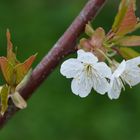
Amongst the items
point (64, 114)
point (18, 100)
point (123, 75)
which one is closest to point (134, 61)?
point (123, 75)

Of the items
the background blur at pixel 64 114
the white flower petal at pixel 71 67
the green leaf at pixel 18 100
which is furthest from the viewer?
the background blur at pixel 64 114

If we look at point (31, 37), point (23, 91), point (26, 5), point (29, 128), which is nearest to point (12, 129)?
point (29, 128)

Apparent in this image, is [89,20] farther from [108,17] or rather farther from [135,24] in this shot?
[108,17]

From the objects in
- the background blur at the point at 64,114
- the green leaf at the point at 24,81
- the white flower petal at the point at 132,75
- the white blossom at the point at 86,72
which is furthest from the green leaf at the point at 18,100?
the background blur at the point at 64,114

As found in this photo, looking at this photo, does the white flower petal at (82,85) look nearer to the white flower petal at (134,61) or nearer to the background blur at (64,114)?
the white flower petal at (134,61)

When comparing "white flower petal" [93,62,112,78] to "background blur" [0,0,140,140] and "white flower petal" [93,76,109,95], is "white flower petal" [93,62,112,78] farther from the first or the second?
"background blur" [0,0,140,140]

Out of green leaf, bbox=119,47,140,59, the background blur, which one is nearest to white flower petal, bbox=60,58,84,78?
green leaf, bbox=119,47,140,59

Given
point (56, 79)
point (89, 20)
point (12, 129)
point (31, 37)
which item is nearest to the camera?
point (89, 20)
